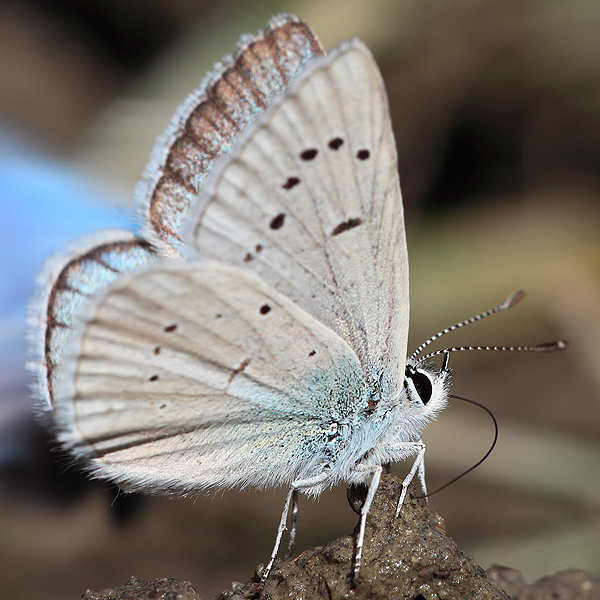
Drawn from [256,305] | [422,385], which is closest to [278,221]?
[256,305]

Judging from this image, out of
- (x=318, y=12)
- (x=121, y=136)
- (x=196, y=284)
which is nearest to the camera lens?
(x=196, y=284)

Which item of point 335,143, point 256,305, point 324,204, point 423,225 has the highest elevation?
point 335,143

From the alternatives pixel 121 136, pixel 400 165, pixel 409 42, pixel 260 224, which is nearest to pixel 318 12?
pixel 409 42

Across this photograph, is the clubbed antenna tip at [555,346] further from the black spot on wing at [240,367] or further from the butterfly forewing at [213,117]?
the butterfly forewing at [213,117]

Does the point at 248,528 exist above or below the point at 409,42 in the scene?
below

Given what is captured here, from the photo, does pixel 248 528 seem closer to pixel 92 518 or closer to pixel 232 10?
pixel 92 518

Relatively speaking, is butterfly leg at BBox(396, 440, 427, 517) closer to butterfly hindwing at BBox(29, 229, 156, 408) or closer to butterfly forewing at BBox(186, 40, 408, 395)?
butterfly forewing at BBox(186, 40, 408, 395)

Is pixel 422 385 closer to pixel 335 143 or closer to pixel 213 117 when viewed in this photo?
pixel 335 143
